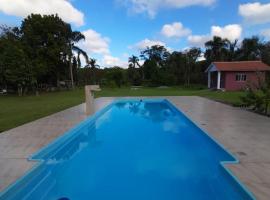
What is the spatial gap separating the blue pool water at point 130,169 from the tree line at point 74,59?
14.5 meters

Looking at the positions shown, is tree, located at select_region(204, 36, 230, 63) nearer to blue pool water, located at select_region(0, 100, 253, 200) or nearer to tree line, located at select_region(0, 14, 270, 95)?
tree line, located at select_region(0, 14, 270, 95)

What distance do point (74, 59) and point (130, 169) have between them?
87.8 feet

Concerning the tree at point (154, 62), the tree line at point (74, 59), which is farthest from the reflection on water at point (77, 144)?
the tree at point (154, 62)

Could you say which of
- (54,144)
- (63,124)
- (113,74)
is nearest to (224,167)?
(54,144)

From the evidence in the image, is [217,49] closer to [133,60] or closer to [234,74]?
[234,74]

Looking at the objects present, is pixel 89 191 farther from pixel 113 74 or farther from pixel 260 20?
pixel 113 74

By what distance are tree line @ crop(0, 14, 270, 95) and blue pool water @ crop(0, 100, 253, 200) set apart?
14451mm

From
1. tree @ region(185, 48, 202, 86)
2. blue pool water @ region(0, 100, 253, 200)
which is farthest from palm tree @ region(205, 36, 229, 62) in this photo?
blue pool water @ region(0, 100, 253, 200)

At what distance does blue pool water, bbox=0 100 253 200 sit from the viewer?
352 cm

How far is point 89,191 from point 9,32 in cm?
2359

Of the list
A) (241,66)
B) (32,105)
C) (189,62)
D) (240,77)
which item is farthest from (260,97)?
(189,62)

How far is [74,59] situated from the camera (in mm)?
29594

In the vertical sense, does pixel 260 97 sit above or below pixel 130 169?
above

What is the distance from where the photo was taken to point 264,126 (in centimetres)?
677
